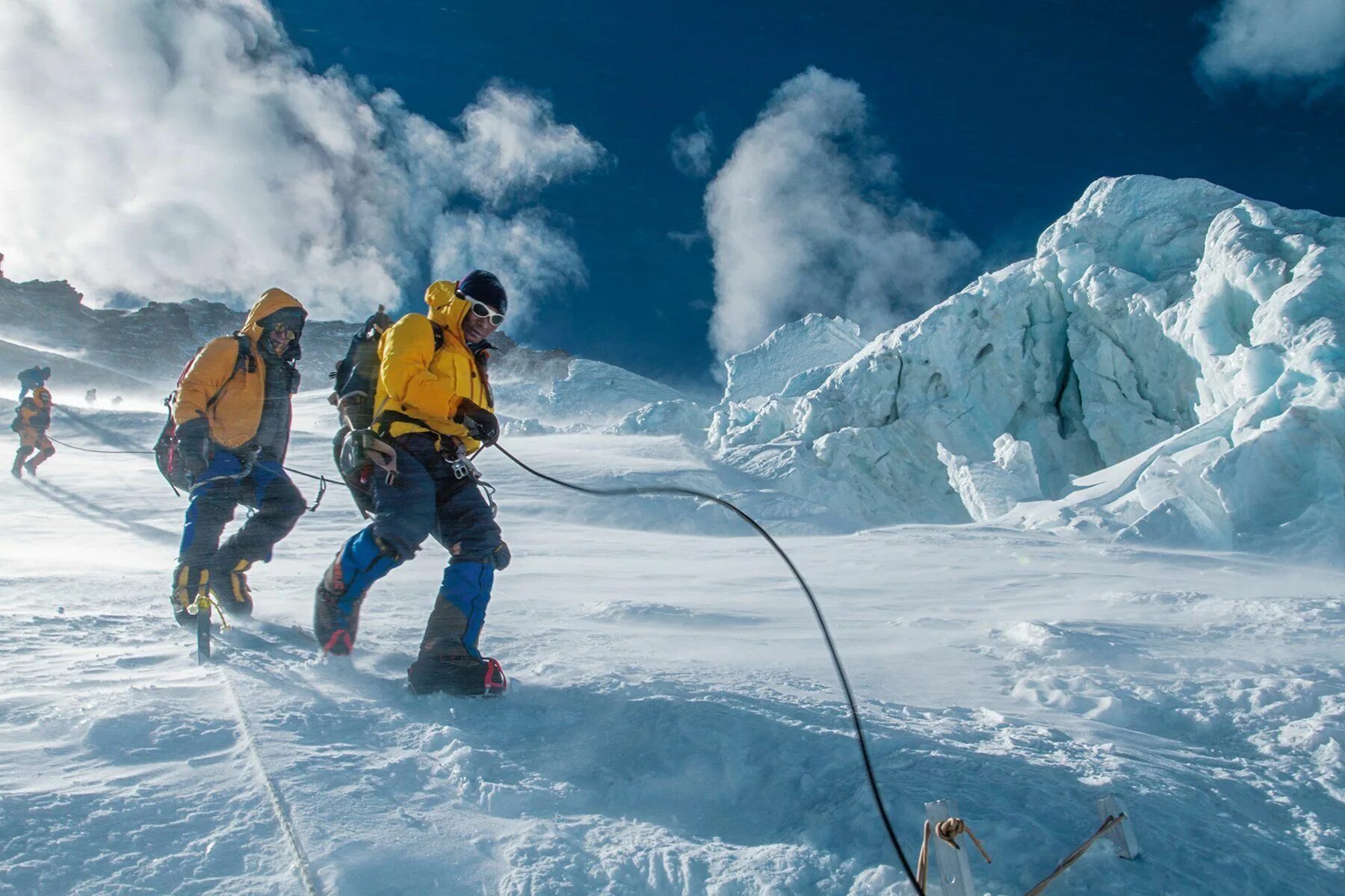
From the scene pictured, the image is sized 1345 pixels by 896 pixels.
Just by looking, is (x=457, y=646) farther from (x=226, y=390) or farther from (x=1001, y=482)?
(x=1001, y=482)

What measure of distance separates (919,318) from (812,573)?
14.2 meters

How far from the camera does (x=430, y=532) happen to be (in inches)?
101

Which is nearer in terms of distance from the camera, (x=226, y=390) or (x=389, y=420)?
(x=389, y=420)

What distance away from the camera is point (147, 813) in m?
1.41

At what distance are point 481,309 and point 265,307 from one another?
1679mm

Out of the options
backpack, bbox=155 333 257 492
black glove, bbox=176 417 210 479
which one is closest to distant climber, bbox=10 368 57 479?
backpack, bbox=155 333 257 492

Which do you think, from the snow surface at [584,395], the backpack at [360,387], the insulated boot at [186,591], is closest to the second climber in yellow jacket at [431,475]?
the backpack at [360,387]

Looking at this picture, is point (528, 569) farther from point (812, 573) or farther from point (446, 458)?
point (446, 458)

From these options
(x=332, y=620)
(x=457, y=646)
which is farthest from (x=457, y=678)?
(x=332, y=620)

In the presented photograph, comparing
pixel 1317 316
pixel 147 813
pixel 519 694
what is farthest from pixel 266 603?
pixel 1317 316

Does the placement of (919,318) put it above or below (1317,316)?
above

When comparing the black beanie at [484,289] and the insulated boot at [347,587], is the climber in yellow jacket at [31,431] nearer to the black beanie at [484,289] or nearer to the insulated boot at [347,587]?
the insulated boot at [347,587]

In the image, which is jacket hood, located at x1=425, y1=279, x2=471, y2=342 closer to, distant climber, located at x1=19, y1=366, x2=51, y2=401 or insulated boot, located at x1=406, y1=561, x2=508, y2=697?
insulated boot, located at x1=406, y1=561, x2=508, y2=697

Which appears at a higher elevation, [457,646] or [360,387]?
[360,387]
